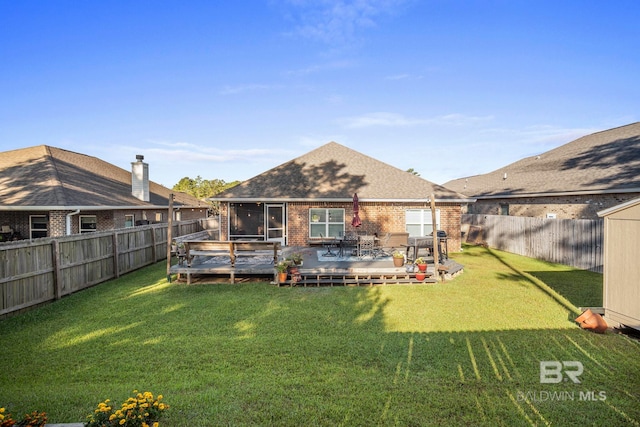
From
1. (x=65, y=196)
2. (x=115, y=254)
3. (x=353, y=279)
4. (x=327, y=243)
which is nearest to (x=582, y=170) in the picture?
(x=327, y=243)

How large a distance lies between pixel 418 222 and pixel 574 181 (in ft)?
27.8

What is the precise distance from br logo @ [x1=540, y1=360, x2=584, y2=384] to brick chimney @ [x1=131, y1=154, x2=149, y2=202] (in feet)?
70.9

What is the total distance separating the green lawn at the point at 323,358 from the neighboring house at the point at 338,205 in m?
7.69

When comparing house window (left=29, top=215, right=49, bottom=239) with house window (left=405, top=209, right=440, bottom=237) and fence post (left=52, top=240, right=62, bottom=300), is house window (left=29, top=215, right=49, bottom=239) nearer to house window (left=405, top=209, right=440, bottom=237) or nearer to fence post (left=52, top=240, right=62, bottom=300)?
fence post (left=52, top=240, right=62, bottom=300)

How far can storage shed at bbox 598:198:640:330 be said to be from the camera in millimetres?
6137

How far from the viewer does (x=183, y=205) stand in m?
24.2

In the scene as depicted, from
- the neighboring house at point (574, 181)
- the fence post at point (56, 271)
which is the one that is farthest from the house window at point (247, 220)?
the neighboring house at point (574, 181)

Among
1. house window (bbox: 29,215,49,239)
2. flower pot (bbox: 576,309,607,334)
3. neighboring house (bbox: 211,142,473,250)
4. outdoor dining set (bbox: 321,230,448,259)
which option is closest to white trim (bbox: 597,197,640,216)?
flower pot (bbox: 576,309,607,334)

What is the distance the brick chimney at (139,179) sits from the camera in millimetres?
20734

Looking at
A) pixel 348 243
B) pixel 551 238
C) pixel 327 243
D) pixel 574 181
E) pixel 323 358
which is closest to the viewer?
pixel 323 358

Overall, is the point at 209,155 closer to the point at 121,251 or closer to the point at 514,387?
the point at 121,251

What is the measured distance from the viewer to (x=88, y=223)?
640 inches

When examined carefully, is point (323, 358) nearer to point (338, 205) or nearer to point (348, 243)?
point (348, 243)

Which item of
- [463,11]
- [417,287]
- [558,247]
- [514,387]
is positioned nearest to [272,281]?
[417,287]
